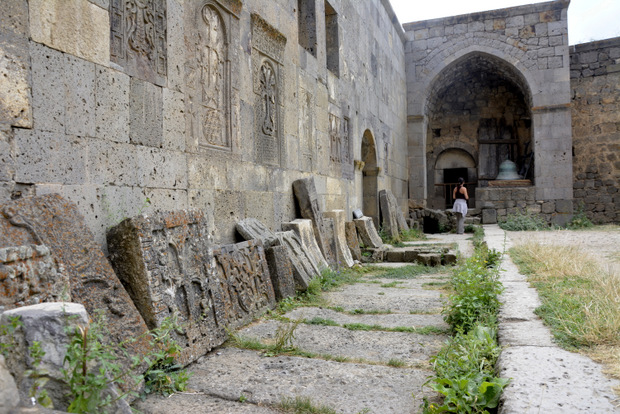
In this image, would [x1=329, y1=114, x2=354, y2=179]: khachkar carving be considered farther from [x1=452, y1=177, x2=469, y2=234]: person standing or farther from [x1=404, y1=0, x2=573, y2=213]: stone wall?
[x1=404, y1=0, x2=573, y2=213]: stone wall

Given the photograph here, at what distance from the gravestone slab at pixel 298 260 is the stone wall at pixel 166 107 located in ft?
1.02

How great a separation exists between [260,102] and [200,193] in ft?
5.06

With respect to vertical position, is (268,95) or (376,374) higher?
(268,95)

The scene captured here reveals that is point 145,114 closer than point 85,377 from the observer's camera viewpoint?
No

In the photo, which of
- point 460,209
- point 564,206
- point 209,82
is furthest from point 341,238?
point 564,206

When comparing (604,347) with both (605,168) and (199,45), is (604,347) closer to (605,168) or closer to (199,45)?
(199,45)

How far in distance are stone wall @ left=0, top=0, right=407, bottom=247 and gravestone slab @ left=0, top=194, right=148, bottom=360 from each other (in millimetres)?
275

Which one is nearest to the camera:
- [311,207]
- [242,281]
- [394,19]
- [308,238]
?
[242,281]

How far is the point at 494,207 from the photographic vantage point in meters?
13.0

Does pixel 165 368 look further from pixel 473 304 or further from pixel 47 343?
pixel 473 304

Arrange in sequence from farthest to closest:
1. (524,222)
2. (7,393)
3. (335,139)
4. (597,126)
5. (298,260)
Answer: (597,126) → (524,222) → (335,139) → (298,260) → (7,393)

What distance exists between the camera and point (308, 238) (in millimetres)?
5426

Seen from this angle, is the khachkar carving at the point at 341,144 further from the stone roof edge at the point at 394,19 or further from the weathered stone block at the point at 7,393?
the weathered stone block at the point at 7,393

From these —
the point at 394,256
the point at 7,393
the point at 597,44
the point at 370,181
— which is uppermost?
the point at 597,44
